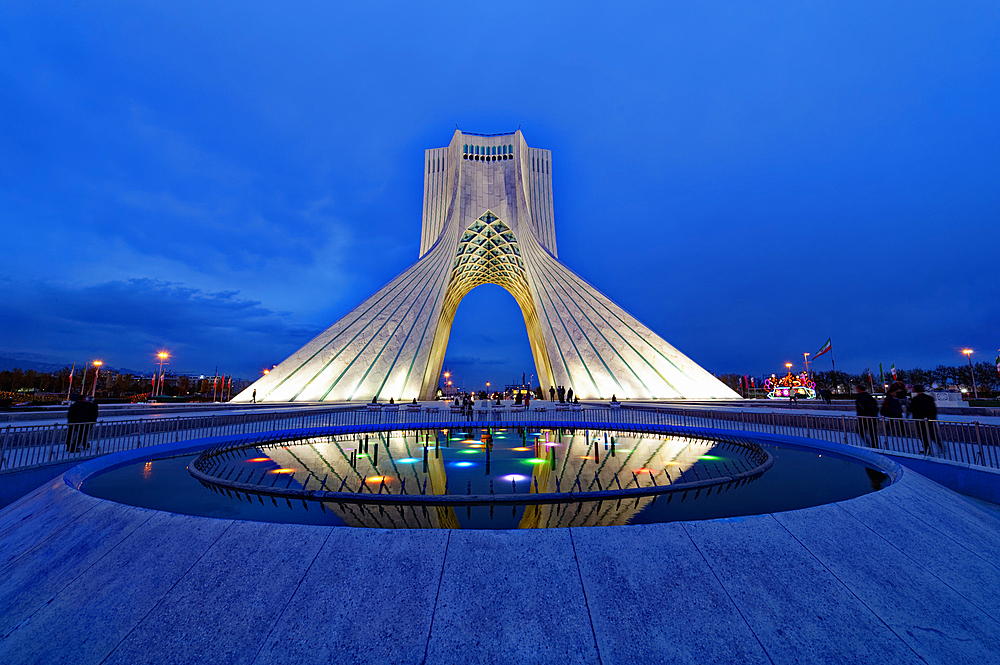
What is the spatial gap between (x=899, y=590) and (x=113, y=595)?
176 inches

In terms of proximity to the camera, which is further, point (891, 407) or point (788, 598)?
point (891, 407)

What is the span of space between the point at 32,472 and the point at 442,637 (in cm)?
785

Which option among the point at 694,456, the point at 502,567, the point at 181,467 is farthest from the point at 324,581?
the point at 694,456

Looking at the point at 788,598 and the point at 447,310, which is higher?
the point at 447,310

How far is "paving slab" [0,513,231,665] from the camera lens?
2141 millimetres

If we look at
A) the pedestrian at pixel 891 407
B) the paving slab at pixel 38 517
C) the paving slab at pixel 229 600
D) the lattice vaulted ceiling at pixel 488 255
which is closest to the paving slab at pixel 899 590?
the paving slab at pixel 229 600

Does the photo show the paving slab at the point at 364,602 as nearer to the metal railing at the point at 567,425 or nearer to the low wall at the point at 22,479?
the low wall at the point at 22,479

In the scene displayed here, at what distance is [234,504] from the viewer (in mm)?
3939

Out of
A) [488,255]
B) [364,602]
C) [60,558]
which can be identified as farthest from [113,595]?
[488,255]

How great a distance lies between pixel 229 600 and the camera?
2311 mm

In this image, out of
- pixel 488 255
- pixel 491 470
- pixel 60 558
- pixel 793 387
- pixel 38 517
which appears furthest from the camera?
pixel 488 255

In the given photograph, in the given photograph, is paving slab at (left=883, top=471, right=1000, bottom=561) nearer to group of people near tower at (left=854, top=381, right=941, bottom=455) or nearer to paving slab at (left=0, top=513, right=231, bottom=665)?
group of people near tower at (left=854, top=381, right=941, bottom=455)

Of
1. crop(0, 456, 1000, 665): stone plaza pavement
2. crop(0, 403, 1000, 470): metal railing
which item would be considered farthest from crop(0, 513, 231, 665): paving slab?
crop(0, 403, 1000, 470): metal railing

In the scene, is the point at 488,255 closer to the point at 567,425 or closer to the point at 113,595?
the point at 567,425
